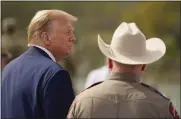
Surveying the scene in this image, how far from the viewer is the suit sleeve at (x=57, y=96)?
2.91 meters

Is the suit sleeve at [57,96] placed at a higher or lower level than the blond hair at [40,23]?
lower

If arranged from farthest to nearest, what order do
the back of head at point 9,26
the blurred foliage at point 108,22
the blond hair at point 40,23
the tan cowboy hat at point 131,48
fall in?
the blurred foliage at point 108,22 < the back of head at point 9,26 < the blond hair at point 40,23 < the tan cowboy hat at point 131,48

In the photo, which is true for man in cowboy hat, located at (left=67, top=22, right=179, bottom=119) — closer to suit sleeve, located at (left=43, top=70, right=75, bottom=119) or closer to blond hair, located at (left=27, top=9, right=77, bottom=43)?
suit sleeve, located at (left=43, top=70, right=75, bottom=119)

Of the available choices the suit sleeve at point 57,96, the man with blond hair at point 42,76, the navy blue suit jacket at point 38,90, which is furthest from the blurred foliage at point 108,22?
the suit sleeve at point 57,96

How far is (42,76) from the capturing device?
9.73 ft

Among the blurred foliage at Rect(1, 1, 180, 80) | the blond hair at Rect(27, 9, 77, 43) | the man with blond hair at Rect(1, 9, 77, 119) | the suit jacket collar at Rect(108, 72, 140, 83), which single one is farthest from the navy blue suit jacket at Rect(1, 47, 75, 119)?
the blurred foliage at Rect(1, 1, 180, 80)

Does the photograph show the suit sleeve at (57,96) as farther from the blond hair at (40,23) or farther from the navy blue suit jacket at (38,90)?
the blond hair at (40,23)

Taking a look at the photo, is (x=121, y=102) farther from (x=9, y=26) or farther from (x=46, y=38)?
(x=9, y=26)

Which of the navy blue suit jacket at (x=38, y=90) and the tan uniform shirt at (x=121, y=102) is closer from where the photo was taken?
the tan uniform shirt at (x=121, y=102)

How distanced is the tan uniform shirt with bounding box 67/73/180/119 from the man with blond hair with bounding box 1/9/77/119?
0.29 metres

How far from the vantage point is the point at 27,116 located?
9.77 feet

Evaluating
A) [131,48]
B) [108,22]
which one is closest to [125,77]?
[131,48]

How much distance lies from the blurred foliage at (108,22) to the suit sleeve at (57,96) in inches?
160

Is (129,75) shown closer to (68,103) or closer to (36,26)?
(68,103)
